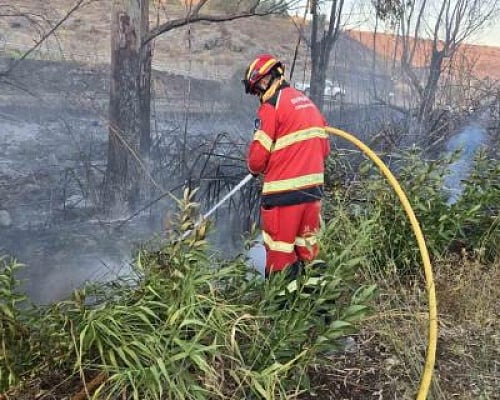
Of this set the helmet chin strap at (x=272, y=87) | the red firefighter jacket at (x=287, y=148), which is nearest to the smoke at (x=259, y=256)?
the red firefighter jacket at (x=287, y=148)

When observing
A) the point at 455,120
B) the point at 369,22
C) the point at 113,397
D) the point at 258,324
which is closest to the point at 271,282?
the point at 258,324

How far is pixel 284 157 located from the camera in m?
3.45

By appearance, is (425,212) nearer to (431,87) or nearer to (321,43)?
(321,43)

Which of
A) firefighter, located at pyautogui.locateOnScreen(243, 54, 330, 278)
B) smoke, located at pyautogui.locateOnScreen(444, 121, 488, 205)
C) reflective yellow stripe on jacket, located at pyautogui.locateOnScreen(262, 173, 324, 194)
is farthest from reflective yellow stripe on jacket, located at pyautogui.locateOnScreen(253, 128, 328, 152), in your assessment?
smoke, located at pyautogui.locateOnScreen(444, 121, 488, 205)

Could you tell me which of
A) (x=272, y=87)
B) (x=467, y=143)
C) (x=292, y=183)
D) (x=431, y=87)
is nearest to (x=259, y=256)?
(x=292, y=183)

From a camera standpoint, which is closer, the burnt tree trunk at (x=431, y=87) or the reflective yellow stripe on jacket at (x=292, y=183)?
the reflective yellow stripe on jacket at (x=292, y=183)

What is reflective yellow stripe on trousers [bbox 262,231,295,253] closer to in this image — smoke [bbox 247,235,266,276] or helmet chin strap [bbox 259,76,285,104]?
smoke [bbox 247,235,266,276]

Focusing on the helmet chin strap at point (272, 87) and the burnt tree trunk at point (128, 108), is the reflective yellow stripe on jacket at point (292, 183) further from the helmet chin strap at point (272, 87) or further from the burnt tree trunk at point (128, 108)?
the burnt tree trunk at point (128, 108)

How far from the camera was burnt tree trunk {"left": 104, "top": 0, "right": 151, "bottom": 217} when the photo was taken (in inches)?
167

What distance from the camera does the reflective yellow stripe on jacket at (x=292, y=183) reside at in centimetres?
344

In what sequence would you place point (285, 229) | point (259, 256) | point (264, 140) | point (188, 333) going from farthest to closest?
1. point (259, 256)
2. point (285, 229)
3. point (264, 140)
4. point (188, 333)

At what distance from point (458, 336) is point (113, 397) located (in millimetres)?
2044

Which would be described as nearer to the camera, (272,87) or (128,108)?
(272,87)

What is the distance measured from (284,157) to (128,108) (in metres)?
1.51
